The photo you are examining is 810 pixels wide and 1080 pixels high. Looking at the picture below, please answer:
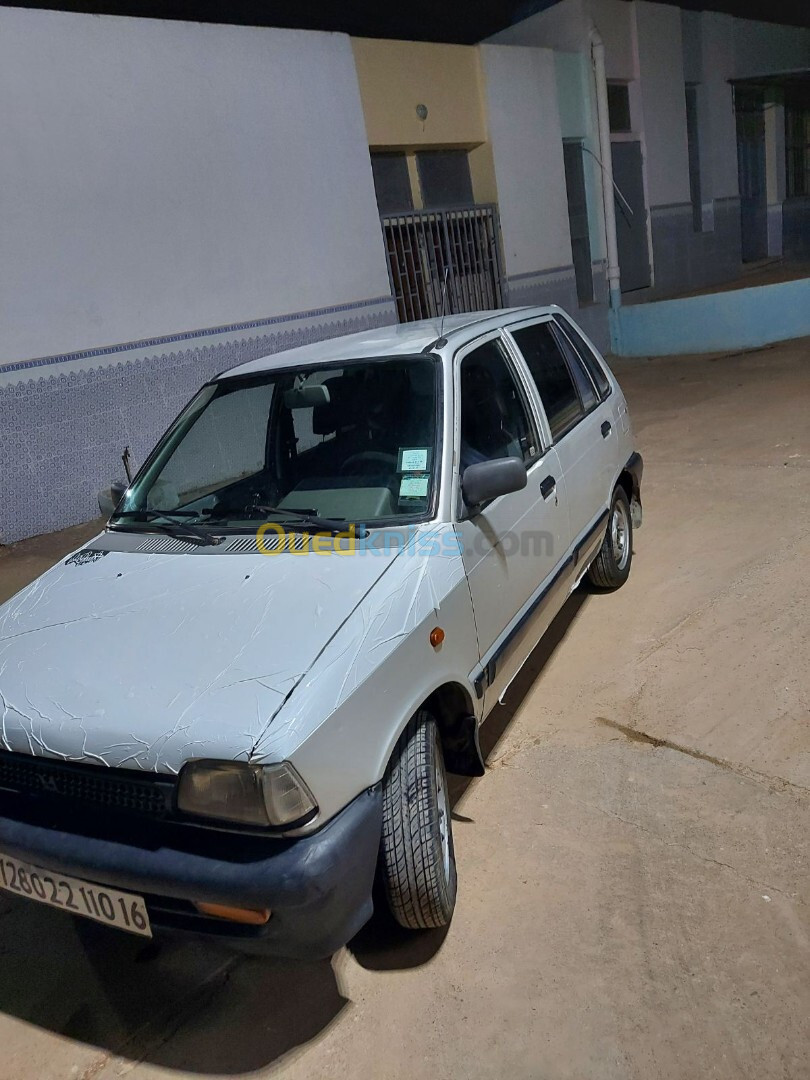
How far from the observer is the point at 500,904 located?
2.48 metres

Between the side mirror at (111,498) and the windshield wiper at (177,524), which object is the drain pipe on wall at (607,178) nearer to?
the side mirror at (111,498)

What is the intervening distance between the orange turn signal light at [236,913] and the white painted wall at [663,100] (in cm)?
1462

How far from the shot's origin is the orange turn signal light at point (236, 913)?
1.89 m

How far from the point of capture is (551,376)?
3783 mm

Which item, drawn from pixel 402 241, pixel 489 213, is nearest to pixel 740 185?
pixel 489 213

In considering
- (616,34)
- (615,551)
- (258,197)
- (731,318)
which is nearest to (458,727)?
(615,551)

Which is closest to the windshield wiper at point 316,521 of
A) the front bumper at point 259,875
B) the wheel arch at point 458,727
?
the wheel arch at point 458,727

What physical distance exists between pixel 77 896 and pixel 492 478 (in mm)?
1657

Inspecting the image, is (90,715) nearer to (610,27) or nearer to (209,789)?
(209,789)

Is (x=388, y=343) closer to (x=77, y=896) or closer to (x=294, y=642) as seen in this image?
(x=294, y=642)

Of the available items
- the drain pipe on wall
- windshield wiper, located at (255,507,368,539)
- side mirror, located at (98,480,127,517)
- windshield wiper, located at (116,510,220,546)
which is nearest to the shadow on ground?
windshield wiper, located at (255,507,368,539)

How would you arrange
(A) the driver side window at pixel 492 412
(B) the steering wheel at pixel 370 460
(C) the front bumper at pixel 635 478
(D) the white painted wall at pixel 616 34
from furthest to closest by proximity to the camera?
(D) the white painted wall at pixel 616 34 → (C) the front bumper at pixel 635 478 → (A) the driver side window at pixel 492 412 → (B) the steering wheel at pixel 370 460

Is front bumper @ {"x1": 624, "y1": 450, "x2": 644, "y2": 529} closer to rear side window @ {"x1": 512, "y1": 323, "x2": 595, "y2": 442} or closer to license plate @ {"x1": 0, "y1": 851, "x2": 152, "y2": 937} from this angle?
rear side window @ {"x1": 512, "y1": 323, "x2": 595, "y2": 442}

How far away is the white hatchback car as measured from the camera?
190 cm
